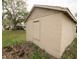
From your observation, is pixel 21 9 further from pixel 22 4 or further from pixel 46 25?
pixel 46 25

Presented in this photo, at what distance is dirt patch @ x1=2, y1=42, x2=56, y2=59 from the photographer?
121cm

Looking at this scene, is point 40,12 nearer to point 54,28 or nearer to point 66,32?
point 54,28

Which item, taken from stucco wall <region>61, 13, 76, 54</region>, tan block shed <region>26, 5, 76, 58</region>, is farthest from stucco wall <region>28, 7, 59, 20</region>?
stucco wall <region>61, 13, 76, 54</region>

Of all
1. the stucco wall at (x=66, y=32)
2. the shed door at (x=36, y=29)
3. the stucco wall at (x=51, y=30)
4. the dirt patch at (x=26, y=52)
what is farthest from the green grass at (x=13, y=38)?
the stucco wall at (x=66, y=32)

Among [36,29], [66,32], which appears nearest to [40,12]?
[36,29]

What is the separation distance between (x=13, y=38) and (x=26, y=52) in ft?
0.63

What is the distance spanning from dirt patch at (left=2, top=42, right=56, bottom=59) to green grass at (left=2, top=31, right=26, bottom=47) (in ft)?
0.13

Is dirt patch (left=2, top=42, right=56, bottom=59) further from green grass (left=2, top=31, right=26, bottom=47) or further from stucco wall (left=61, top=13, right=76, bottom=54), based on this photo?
stucco wall (left=61, top=13, right=76, bottom=54)

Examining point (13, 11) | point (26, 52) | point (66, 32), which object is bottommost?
point (26, 52)

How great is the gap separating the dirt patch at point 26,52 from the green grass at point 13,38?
4 centimetres

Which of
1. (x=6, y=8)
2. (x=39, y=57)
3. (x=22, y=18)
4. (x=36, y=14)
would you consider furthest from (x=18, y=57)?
(x=36, y=14)

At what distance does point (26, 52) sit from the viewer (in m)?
1.28

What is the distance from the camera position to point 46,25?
167cm

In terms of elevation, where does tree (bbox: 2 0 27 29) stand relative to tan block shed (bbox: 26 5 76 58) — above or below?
above
